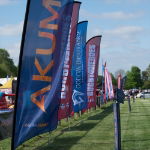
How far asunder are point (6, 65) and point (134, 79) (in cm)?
5613

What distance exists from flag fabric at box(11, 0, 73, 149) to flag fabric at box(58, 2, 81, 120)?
217 inches

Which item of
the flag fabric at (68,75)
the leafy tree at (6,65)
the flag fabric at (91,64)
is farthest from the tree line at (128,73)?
the flag fabric at (68,75)

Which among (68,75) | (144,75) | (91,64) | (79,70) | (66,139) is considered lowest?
(66,139)

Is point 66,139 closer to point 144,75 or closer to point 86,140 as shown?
point 86,140

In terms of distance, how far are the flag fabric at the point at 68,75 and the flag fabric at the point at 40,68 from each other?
5517 mm

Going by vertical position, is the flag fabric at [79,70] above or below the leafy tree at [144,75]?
below

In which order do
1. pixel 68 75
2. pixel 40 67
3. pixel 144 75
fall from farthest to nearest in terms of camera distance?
pixel 144 75 → pixel 68 75 → pixel 40 67

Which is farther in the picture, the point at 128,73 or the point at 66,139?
the point at 128,73

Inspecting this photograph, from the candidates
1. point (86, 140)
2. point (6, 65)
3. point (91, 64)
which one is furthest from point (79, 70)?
point (6, 65)

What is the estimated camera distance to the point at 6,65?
10975cm

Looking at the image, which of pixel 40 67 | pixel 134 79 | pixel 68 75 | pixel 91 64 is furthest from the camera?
pixel 134 79

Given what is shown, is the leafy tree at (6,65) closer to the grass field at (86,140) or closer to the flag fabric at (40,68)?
the grass field at (86,140)

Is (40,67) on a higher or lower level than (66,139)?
higher

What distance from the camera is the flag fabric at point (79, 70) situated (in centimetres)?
1859
